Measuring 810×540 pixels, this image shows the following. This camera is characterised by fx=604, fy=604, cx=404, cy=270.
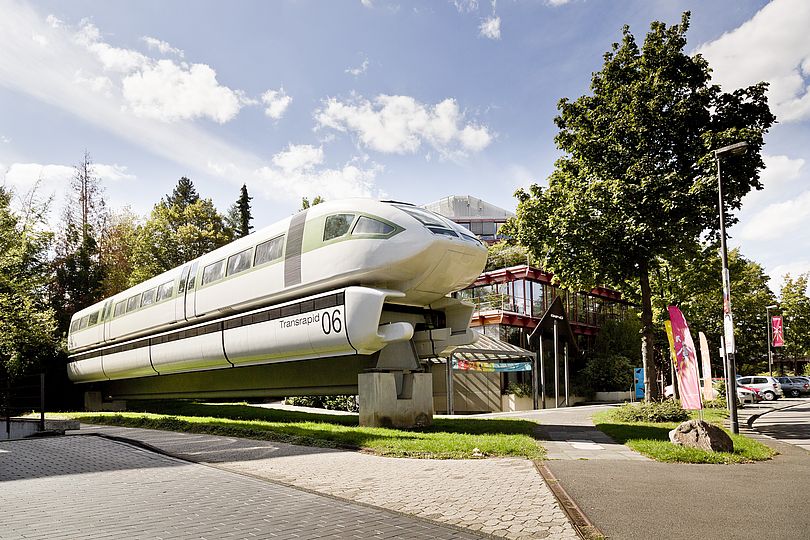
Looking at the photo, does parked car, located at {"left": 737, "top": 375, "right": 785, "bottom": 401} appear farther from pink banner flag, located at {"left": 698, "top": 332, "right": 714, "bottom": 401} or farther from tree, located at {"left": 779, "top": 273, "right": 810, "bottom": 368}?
pink banner flag, located at {"left": 698, "top": 332, "right": 714, "bottom": 401}

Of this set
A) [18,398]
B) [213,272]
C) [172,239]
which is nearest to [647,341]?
[213,272]

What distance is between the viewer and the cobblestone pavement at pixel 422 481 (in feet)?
20.9

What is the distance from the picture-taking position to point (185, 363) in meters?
21.7

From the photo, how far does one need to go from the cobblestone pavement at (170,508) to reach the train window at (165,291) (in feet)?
42.6

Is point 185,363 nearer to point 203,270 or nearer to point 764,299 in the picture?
point 203,270

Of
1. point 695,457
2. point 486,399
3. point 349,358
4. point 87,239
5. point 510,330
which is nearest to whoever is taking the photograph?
point 695,457

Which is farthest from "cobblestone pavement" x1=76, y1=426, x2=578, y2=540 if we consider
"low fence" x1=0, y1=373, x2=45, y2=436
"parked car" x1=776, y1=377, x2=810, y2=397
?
"parked car" x1=776, y1=377, x2=810, y2=397

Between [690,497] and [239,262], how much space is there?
14.7 m

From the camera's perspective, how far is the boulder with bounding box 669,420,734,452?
1145cm

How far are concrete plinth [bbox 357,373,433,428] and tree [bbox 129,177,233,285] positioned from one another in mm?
32654

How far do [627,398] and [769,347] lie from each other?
17867 millimetres

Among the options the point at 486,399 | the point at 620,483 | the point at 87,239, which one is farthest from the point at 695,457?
the point at 87,239

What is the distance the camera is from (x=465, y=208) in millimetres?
104312

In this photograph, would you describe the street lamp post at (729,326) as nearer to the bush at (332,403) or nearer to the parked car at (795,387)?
the bush at (332,403)
